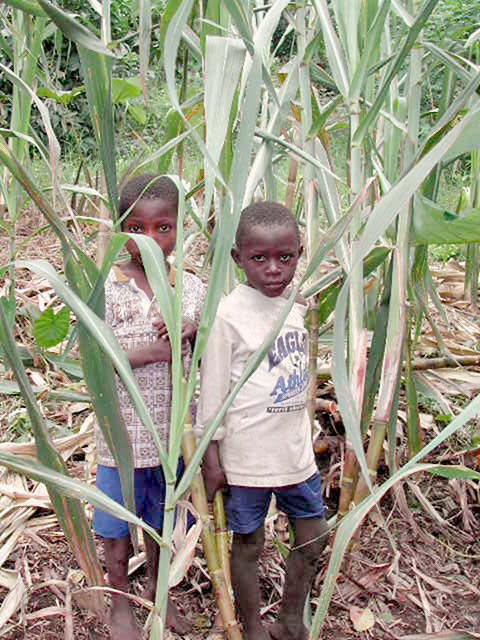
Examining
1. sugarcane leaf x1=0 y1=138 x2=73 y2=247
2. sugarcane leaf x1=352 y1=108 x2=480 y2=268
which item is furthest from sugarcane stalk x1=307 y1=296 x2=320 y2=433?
sugarcane leaf x1=0 y1=138 x2=73 y2=247

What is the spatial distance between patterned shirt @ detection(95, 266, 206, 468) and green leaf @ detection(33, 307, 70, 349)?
9.6 inches

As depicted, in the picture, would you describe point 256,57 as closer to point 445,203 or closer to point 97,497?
point 97,497

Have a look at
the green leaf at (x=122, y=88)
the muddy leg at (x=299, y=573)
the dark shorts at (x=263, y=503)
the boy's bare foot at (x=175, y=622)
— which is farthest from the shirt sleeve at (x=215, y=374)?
the green leaf at (x=122, y=88)

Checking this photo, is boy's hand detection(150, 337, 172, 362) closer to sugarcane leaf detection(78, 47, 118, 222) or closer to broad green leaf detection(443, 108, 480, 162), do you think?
sugarcane leaf detection(78, 47, 118, 222)

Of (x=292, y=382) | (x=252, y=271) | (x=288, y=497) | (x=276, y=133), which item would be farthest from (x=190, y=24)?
(x=288, y=497)

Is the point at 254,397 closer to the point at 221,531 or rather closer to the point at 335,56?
the point at 221,531

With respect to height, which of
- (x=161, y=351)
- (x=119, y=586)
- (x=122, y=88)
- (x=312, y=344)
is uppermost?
(x=122, y=88)

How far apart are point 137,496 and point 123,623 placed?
0.20 m

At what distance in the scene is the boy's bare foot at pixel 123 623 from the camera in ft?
4.08

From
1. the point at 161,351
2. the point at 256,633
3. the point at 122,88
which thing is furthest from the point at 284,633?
the point at 122,88

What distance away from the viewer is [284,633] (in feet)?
4.18

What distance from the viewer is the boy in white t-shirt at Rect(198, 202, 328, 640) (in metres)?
1.16

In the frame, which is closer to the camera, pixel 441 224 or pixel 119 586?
pixel 441 224

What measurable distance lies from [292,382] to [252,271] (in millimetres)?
183
